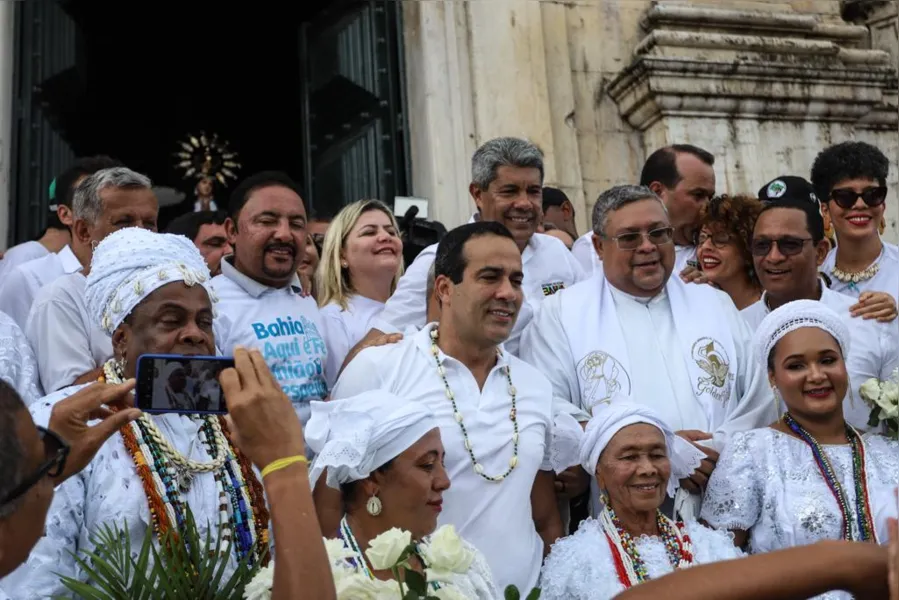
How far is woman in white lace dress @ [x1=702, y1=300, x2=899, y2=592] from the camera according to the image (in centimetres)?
442

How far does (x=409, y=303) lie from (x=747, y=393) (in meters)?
1.42

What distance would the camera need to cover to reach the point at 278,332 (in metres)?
4.86

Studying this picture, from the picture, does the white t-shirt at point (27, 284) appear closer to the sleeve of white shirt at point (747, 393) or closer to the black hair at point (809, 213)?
the sleeve of white shirt at point (747, 393)

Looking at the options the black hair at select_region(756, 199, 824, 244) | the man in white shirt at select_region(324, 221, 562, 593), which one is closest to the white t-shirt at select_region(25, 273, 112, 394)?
the man in white shirt at select_region(324, 221, 562, 593)

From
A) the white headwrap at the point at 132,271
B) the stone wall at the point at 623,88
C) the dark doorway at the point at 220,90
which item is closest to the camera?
the white headwrap at the point at 132,271

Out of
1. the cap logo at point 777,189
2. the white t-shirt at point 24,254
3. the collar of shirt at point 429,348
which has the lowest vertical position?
the collar of shirt at point 429,348

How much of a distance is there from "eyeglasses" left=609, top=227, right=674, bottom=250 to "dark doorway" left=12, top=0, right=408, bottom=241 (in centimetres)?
376

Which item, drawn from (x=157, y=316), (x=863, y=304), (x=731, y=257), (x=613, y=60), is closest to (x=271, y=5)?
(x=613, y=60)

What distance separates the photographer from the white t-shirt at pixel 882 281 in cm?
582

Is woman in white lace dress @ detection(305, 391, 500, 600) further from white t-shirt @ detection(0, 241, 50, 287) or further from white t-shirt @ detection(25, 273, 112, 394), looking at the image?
white t-shirt @ detection(0, 241, 50, 287)

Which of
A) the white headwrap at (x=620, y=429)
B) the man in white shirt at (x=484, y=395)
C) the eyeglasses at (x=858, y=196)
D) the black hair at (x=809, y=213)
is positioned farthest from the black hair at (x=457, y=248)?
the eyeglasses at (x=858, y=196)

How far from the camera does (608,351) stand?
199 inches

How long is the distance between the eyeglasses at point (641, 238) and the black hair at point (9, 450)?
3.29 metres

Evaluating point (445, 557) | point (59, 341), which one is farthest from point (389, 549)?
point (59, 341)
